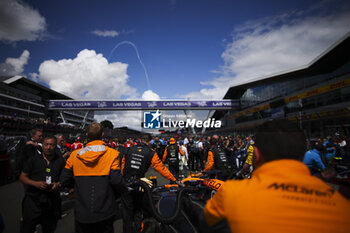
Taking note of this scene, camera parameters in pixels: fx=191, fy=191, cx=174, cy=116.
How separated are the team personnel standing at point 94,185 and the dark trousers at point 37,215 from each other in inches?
35.9

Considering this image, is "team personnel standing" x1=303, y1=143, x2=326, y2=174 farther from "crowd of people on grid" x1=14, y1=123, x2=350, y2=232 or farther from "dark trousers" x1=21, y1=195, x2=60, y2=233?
"dark trousers" x1=21, y1=195, x2=60, y2=233

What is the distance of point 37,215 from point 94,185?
130 cm

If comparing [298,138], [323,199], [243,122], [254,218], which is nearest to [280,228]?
[254,218]

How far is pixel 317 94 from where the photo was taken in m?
18.4

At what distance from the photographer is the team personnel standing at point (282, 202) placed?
825 mm

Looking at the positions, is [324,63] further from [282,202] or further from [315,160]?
[282,202]

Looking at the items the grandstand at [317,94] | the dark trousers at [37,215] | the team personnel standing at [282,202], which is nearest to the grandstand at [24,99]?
the grandstand at [317,94]

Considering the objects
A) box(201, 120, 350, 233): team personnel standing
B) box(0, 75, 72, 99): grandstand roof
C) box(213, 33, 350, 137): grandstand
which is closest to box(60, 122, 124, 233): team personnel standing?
box(201, 120, 350, 233): team personnel standing

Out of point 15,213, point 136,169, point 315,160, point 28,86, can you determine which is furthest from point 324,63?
point 28,86

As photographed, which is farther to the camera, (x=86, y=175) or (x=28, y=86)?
(x=28, y=86)

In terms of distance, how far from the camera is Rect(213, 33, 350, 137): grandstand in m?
14.8

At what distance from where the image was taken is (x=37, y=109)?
184ft

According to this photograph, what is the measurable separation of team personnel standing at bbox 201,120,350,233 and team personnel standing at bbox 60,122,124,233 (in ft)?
4.83

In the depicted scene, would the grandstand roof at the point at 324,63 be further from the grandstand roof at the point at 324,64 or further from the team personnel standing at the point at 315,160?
the team personnel standing at the point at 315,160
